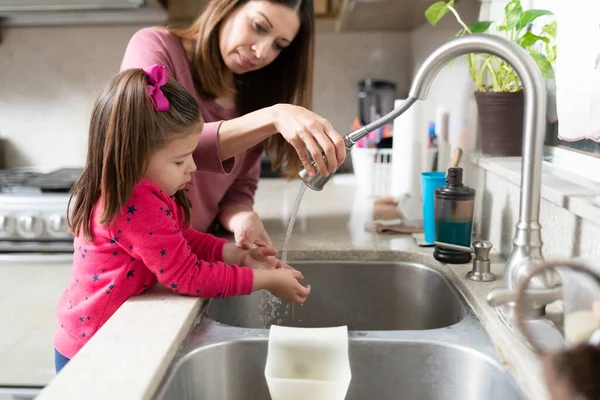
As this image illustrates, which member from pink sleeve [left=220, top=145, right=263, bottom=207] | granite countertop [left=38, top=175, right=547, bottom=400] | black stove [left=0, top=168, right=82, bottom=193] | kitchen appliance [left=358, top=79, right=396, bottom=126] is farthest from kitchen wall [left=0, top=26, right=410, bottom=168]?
granite countertop [left=38, top=175, right=547, bottom=400]

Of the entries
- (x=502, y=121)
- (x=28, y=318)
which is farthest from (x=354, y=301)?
(x=28, y=318)

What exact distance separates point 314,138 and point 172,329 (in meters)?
0.35

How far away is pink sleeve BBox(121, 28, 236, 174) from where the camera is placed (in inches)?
42.9

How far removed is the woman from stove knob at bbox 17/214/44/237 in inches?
29.1

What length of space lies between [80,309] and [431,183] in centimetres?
73

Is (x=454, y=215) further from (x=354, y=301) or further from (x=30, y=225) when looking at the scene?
(x=30, y=225)

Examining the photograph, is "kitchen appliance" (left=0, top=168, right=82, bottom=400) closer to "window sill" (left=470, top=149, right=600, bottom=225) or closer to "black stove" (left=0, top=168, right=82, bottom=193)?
"black stove" (left=0, top=168, right=82, bottom=193)

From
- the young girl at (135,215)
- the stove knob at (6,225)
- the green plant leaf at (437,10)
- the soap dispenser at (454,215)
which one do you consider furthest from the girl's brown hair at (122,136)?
the stove knob at (6,225)

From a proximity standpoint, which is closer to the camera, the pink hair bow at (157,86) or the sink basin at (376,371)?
the sink basin at (376,371)

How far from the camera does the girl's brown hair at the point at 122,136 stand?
0.85 meters

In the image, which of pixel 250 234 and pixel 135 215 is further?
pixel 250 234

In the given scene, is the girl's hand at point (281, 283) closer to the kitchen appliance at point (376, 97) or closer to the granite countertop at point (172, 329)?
the granite countertop at point (172, 329)

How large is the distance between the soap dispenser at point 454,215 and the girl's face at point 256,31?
0.48 m

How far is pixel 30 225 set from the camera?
1809 millimetres
